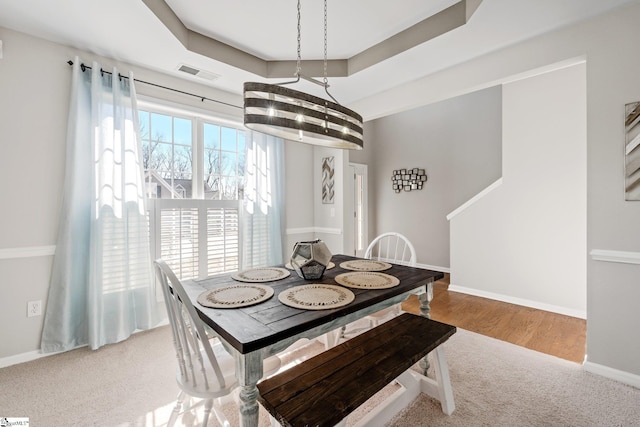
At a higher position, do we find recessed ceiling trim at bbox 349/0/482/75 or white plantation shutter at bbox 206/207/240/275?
recessed ceiling trim at bbox 349/0/482/75

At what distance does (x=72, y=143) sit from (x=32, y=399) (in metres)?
1.84

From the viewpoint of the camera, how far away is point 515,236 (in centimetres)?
350

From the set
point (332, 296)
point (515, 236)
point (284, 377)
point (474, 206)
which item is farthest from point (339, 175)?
point (284, 377)

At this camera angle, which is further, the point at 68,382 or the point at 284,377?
the point at 68,382

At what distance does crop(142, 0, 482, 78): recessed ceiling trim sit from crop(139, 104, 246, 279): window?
748 mm

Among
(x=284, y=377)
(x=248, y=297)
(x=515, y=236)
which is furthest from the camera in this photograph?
(x=515, y=236)

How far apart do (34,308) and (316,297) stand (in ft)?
7.74

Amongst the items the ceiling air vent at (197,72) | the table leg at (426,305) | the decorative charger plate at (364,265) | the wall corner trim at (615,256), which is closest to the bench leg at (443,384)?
the table leg at (426,305)

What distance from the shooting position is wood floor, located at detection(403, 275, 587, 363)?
2.45m

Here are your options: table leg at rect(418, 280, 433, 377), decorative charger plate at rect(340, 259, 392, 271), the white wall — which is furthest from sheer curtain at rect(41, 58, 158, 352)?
the white wall

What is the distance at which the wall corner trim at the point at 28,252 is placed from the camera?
2127 mm

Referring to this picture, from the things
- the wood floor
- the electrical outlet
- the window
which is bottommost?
the wood floor

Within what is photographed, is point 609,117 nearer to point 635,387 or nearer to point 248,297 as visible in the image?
point 635,387

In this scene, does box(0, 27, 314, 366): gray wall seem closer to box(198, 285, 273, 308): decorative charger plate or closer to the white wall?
box(198, 285, 273, 308): decorative charger plate
